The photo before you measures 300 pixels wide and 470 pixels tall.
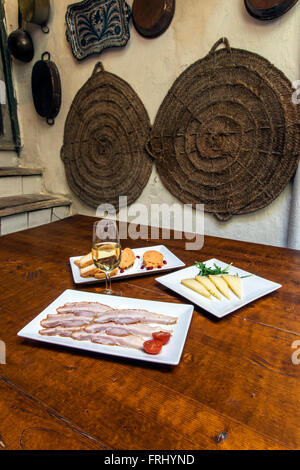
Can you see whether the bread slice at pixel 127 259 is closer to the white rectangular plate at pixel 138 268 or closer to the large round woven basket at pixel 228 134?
the white rectangular plate at pixel 138 268

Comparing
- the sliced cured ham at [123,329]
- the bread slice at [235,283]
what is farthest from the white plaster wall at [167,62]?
the sliced cured ham at [123,329]

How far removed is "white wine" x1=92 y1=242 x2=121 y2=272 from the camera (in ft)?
2.39

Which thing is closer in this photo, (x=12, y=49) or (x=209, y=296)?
(x=209, y=296)

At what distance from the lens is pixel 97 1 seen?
6.66 ft

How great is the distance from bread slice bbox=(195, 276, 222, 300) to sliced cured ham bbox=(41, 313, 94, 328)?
0.31 m

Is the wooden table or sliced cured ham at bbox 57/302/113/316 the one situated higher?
sliced cured ham at bbox 57/302/113/316

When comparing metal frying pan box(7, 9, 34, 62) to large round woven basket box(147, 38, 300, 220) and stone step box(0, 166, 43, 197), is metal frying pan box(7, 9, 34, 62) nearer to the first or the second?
stone step box(0, 166, 43, 197)

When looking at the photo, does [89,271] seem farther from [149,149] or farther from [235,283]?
[149,149]

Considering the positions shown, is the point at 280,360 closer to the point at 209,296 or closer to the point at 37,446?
the point at 209,296

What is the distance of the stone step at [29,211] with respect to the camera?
2062 millimetres

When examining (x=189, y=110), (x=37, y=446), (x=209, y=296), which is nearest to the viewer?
(x=37, y=446)

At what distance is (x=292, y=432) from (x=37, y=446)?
0.33 meters

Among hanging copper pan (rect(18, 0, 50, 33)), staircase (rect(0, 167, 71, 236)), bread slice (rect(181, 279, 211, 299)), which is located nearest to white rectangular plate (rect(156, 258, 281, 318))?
bread slice (rect(181, 279, 211, 299))

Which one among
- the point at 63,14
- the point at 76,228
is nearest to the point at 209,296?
the point at 76,228
